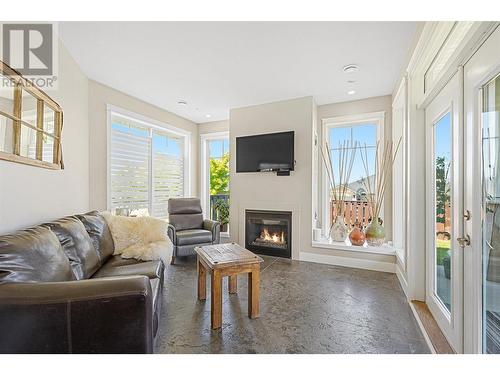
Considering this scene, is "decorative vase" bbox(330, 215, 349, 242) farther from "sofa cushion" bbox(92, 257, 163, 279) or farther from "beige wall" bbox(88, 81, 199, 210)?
"beige wall" bbox(88, 81, 199, 210)

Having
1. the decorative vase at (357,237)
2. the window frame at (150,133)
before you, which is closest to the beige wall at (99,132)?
the window frame at (150,133)

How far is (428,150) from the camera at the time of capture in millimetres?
2195

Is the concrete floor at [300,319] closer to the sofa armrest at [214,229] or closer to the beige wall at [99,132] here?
the sofa armrest at [214,229]

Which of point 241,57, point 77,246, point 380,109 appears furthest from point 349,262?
point 77,246

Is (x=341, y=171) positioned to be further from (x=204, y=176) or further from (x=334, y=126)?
(x=204, y=176)

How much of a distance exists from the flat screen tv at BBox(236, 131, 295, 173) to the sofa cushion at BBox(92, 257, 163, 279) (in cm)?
236

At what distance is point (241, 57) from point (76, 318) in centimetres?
264

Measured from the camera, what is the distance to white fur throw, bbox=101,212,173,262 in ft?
7.64

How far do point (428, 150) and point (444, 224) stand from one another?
70 centimetres

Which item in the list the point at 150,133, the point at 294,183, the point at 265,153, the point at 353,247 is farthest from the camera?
the point at 150,133

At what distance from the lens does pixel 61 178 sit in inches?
99.9

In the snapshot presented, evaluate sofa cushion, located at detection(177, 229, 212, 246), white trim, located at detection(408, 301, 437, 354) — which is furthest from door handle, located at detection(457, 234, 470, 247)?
sofa cushion, located at detection(177, 229, 212, 246)

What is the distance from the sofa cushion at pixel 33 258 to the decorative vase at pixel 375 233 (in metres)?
3.51
